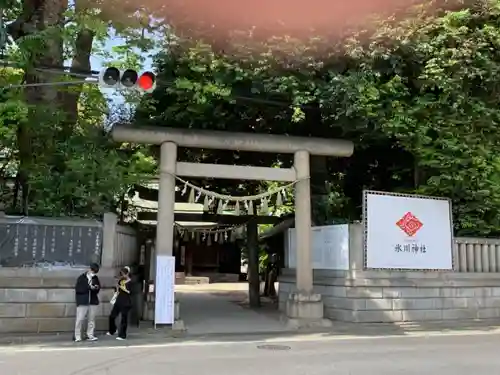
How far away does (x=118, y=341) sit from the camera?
12.3 metres

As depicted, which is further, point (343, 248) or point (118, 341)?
point (343, 248)

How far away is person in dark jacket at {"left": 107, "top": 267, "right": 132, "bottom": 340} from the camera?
12.6 m

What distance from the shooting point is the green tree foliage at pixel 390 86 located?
1562cm

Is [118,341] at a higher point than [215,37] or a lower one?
lower

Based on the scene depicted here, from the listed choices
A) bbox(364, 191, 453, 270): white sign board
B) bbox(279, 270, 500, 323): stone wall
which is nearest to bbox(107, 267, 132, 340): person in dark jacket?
bbox(279, 270, 500, 323): stone wall

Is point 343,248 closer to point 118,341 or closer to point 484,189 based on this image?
point 484,189

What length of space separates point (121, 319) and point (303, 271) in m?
5.29

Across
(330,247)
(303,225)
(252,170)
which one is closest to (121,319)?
(252,170)

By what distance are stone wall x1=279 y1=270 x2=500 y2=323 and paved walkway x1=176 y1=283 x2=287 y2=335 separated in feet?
6.08

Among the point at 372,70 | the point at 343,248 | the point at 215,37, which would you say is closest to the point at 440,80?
the point at 372,70

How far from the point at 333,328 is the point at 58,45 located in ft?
35.4

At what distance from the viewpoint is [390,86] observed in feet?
51.9

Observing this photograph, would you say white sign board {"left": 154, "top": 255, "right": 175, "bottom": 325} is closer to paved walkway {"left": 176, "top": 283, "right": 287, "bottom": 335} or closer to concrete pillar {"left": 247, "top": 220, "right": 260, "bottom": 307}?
paved walkway {"left": 176, "top": 283, "right": 287, "bottom": 335}

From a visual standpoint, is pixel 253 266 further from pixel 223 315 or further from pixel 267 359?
→ pixel 267 359
